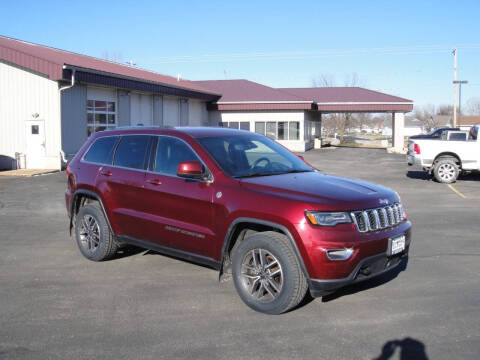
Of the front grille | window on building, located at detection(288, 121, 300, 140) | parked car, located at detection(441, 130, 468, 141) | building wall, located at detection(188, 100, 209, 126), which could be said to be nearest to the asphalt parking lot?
the front grille

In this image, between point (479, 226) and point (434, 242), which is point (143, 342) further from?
point (479, 226)

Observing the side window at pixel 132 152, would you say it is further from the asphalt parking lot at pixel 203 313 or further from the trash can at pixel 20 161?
the trash can at pixel 20 161

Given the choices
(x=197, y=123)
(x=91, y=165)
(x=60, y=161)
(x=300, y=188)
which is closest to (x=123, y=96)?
(x=60, y=161)

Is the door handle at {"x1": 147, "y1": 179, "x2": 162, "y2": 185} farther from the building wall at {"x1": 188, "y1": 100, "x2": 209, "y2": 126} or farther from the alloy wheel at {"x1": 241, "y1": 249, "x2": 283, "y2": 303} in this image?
the building wall at {"x1": 188, "y1": 100, "x2": 209, "y2": 126}

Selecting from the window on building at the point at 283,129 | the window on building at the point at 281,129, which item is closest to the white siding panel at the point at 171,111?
the window on building at the point at 281,129

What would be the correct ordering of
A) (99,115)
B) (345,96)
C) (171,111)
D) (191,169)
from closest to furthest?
(191,169) → (99,115) → (171,111) → (345,96)

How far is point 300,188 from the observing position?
493 centimetres

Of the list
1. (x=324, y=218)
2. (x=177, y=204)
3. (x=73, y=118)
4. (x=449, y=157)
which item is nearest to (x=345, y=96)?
(x=449, y=157)

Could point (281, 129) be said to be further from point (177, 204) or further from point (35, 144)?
point (177, 204)

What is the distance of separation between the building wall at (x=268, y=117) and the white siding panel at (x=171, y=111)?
6.41 m

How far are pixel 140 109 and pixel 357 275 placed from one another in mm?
24172

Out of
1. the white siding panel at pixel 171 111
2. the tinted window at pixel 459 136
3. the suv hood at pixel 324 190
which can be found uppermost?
the white siding panel at pixel 171 111

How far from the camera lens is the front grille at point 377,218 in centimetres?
471

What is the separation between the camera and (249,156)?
19.4 ft
